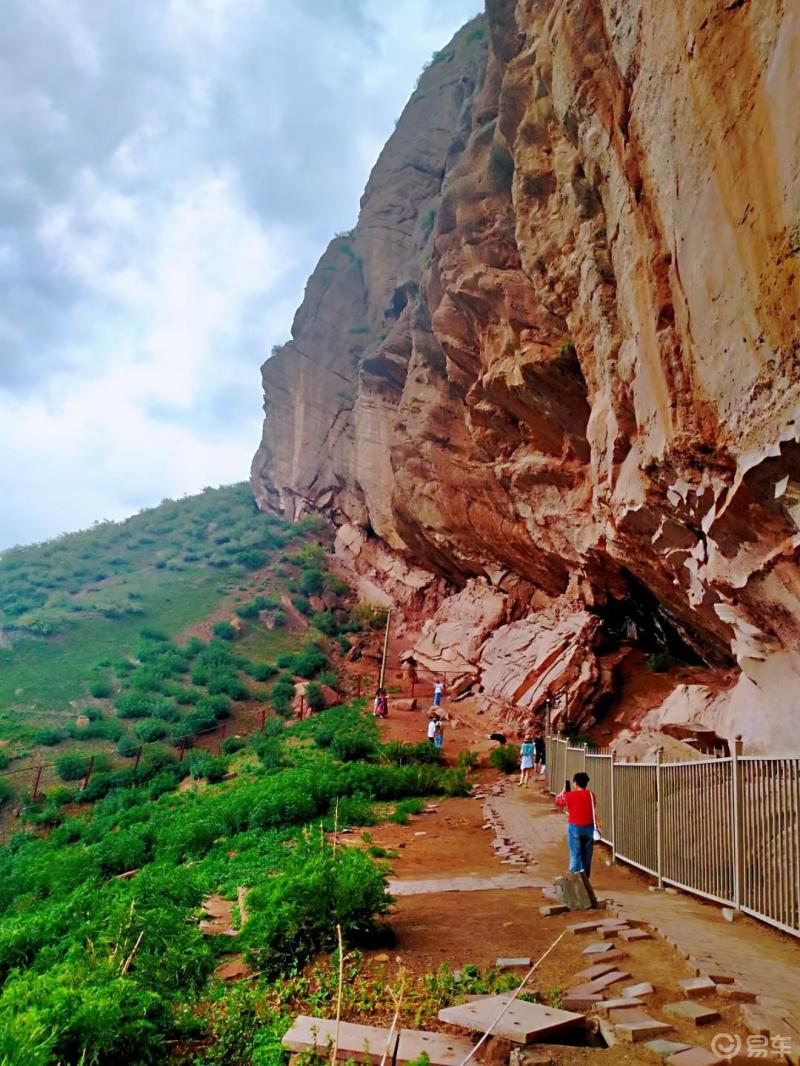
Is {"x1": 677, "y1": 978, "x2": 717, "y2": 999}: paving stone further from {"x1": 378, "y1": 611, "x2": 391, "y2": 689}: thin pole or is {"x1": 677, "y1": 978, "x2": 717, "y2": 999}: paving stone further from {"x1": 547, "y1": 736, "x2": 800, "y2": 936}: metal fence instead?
{"x1": 378, "y1": 611, "x2": 391, "y2": 689}: thin pole

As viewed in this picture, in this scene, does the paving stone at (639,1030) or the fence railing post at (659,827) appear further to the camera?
the fence railing post at (659,827)

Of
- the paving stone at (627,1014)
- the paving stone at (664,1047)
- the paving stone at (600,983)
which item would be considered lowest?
the paving stone at (600,983)

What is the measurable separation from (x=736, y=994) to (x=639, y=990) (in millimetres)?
591

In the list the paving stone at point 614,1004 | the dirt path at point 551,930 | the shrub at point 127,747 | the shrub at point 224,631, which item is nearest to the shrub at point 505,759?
the dirt path at point 551,930

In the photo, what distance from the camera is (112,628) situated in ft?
126

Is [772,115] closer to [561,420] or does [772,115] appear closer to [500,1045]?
[500,1045]

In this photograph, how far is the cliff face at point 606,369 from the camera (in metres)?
7.59

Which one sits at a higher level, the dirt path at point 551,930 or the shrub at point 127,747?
the dirt path at point 551,930

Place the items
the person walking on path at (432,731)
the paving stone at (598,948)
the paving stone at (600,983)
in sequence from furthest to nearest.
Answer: the person walking on path at (432,731), the paving stone at (598,948), the paving stone at (600,983)

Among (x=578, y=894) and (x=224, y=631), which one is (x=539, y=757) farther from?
(x=224, y=631)

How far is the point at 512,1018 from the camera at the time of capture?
3861 mm

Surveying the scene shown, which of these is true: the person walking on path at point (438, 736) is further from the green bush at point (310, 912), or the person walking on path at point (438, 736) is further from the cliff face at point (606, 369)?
the green bush at point (310, 912)

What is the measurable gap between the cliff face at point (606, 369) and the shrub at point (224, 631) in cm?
969

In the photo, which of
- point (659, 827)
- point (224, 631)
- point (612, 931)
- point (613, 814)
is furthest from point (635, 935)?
point (224, 631)
